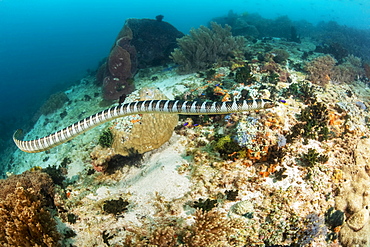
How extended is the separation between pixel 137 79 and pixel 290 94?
34.5 ft

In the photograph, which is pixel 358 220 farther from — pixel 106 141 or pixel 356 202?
pixel 106 141

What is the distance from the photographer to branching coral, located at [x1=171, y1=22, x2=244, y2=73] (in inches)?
517

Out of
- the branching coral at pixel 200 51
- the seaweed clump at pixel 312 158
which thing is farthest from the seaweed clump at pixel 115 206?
the branching coral at pixel 200 51

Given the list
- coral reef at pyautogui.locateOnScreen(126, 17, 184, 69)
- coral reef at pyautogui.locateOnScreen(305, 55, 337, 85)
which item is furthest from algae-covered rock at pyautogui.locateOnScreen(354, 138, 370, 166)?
coral reef at pyautogui.locateOnScreen(126, 17, 184, 69)

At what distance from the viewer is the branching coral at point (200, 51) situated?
13.1 meters

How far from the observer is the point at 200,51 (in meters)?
13.1

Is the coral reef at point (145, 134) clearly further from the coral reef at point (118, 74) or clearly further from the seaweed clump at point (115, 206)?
the coral reef at point (118, 74)

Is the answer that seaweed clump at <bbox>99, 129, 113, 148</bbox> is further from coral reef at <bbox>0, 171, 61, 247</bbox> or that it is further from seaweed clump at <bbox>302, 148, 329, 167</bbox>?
seaweed clump at <bbox>302, 148, 329, 167</bbox>

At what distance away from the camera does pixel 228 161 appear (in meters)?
6.44

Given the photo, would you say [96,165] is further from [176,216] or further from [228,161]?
[228,161]

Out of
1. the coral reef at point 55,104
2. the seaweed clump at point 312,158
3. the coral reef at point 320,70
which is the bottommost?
the coral reef at point 55,104

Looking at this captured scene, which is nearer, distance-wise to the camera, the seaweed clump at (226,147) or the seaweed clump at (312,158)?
the seaweed clump at (312,158)

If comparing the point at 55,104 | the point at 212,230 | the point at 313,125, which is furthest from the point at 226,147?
the point at 55,104

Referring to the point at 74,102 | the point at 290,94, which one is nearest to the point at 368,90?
the point at 290,94
